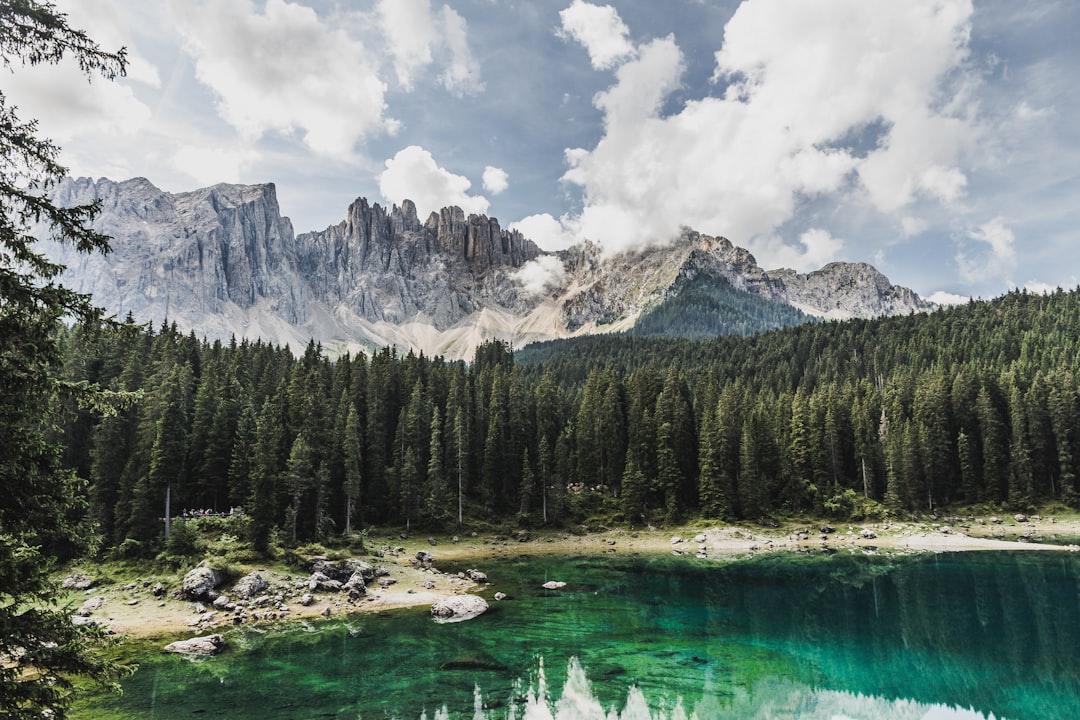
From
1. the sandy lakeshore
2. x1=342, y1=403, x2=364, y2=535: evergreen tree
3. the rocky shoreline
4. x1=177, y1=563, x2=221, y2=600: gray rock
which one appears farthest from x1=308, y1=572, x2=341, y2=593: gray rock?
x1=342, y1=403, x2=364, y2=535: evergreen tree

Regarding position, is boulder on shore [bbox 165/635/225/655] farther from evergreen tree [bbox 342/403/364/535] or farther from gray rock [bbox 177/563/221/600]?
evergreen tree [bbox 342/403/364/535]

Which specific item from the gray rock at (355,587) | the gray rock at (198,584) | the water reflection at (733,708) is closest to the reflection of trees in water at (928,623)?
the water reflection at (733,708)

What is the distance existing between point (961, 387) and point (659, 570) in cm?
7244

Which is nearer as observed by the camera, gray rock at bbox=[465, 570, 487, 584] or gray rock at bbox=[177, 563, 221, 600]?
gray rock at bbox=[177, 563, 221, 600]

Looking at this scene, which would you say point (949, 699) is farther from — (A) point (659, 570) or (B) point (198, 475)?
(B) point (198, 475)

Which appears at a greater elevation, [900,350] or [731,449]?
[900,350]

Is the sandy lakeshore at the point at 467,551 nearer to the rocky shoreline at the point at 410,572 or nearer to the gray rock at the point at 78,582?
the rocky shoreline at the point at 410,572

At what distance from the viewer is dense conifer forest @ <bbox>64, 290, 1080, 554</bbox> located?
6178 centimetres

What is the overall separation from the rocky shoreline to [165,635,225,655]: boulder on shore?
0.14 m

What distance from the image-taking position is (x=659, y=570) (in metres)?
57.2

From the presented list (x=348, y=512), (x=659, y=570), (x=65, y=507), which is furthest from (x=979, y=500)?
(x=65, y=507)

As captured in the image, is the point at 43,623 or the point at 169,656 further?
the point at 169,656

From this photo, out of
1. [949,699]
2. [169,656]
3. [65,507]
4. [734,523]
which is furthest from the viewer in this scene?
[734,523]

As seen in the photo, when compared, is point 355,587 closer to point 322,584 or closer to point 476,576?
point 322,584
